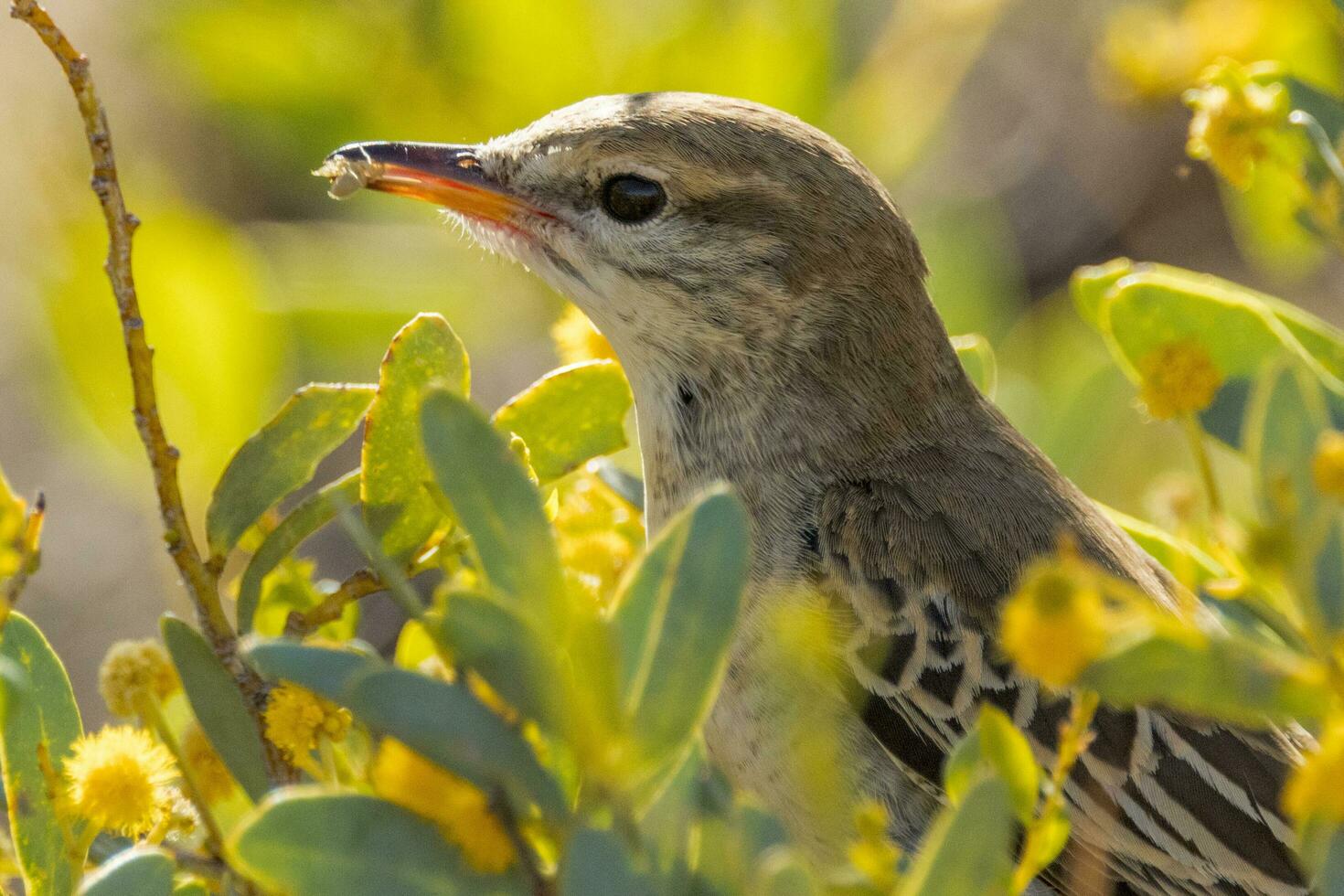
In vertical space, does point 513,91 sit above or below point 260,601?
above

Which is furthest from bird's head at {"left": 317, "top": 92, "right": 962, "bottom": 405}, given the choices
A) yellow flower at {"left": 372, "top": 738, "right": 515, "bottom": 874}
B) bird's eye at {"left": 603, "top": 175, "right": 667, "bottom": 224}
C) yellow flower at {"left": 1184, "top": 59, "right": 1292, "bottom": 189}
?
yellow flower at {"left": 372, "top": 738, "right": 515, "bottom": 874}

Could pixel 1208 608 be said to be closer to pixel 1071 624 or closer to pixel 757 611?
pixel 757 611

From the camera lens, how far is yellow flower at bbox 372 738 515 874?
134cm

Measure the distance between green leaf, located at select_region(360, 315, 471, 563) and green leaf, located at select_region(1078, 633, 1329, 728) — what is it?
1.05 m

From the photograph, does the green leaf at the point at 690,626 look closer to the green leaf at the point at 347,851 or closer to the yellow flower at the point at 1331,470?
the green leaf at the point at 347,851

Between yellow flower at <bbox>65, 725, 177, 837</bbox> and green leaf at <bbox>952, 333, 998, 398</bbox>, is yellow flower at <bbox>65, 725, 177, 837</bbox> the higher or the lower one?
the lower one

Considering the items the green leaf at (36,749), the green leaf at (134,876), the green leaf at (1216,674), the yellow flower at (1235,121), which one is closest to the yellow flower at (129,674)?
the green leaf at (36,749)

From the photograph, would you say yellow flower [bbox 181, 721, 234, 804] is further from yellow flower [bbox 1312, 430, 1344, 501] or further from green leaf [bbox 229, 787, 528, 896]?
yellow flower [bbox 1312, 430, 1344, 501]

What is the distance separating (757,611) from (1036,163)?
5272mm

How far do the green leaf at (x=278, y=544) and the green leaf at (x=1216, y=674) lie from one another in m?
1.19

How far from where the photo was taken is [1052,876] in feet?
9.03

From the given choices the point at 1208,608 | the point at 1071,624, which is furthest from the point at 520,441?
the point at 1208,608

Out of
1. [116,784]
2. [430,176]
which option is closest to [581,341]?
[430,176]

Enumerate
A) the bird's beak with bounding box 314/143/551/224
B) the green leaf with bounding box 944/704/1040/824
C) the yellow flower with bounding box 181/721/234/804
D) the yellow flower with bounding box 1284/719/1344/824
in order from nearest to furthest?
the yellow flower with bounding box 1284/719/1344/824 → the green leaf with bounding box 944/704/1040/824 → the yellow flower with bounding box 181/721/234/804 → the bird's beak with bounding box 314/143/551/224
